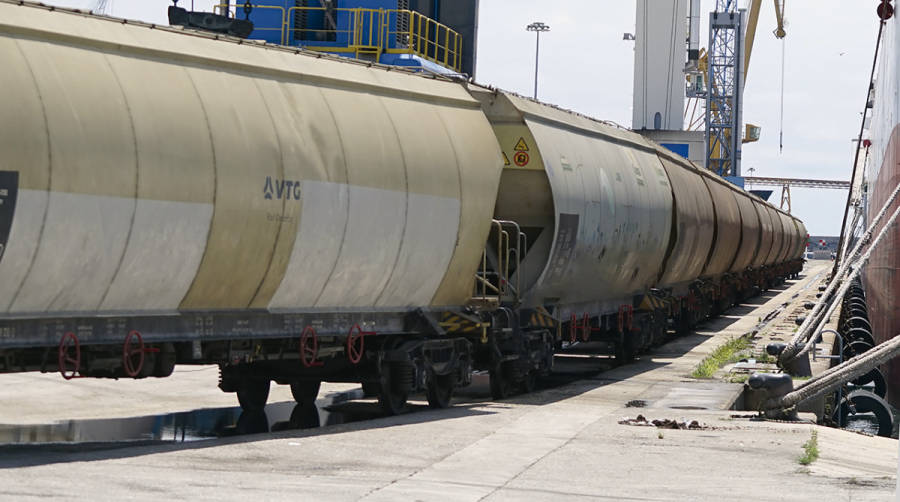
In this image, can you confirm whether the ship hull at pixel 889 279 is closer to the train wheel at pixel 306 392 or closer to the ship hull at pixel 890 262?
the ship hull at pixel 890 262

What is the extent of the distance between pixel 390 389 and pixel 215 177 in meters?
4.53

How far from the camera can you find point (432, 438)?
12.3m

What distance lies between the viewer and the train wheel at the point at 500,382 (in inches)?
670

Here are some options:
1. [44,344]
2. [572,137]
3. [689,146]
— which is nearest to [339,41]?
[572,137]

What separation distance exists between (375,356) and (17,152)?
609cm

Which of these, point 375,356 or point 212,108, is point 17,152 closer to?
point 212,108

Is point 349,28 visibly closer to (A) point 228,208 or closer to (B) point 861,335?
(B) point 861,335

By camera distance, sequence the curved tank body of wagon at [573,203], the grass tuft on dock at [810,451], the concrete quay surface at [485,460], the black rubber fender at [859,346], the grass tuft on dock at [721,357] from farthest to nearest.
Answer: the black rubber fender at [859,346], the grass tuft on dock at [721,357], the curved tank body of wagon at [573,203], the grass tuft on dock at [810,451], the concrete quay surface at [485,460]

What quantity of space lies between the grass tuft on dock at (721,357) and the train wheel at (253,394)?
25.9ft

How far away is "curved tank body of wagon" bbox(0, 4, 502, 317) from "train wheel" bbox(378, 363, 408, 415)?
781 millimetres

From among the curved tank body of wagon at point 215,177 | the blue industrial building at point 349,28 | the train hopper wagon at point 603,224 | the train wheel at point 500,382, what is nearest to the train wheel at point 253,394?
Answer: the curved tank body of wagon at point 215,177

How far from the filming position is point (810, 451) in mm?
11500

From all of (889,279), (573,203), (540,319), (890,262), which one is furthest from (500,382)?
(890,262)

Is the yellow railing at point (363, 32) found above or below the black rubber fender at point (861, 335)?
above
